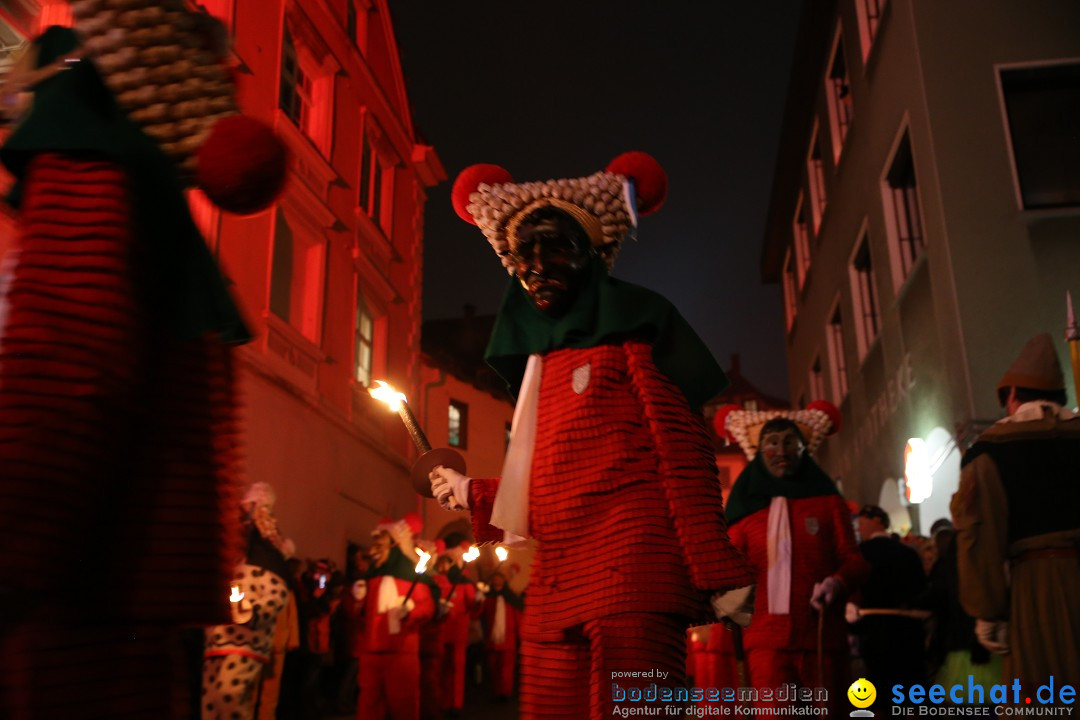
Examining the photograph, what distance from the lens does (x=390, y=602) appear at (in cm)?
1077

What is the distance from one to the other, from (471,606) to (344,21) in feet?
37.0

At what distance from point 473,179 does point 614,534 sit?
1.57m

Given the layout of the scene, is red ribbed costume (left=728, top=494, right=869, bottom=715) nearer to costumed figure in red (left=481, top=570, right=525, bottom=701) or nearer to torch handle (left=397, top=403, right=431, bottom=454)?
torch handle (left=397, top=403, right=431, bottom=454)

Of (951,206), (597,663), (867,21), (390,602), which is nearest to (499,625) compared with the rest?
(390,602)

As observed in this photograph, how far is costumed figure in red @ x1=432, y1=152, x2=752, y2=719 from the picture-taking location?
307cm

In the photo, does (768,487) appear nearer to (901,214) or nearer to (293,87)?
(901,214)

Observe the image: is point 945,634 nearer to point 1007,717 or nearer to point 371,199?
point 1007,717

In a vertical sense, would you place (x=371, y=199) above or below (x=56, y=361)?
above

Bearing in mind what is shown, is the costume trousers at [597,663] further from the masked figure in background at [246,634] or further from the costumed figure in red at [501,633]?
the costumed figure in red at [501,633]

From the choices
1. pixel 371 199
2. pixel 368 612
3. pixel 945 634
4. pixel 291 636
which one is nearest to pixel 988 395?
pixel 945 634

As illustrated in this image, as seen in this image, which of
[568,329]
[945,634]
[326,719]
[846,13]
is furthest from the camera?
[846,13]

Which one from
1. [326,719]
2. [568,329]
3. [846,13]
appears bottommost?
[326,719]

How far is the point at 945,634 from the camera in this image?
818 centimetres

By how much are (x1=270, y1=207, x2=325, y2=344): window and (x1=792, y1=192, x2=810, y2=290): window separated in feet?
44.9
